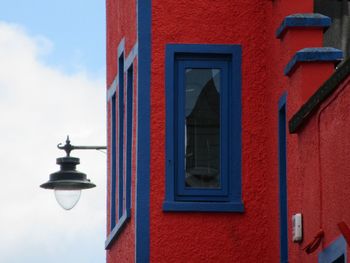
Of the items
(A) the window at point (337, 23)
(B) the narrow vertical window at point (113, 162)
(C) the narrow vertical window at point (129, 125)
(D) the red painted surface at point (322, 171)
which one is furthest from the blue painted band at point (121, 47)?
(D) the red painted surface at point (322, 171)

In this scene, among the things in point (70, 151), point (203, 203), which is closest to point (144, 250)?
point (203, 203)

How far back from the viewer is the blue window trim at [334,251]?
17781 millimetres

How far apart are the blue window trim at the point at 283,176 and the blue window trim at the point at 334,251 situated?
225 centimetres

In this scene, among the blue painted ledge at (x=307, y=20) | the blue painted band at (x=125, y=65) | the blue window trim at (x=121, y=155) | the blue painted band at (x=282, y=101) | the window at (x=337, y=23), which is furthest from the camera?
the blue window trim at (x=121, y=155)

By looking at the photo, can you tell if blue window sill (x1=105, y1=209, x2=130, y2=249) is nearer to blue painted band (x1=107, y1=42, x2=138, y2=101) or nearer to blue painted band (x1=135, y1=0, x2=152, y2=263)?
blue painted band (x1=135, y1=0, x2=152, y2=263)

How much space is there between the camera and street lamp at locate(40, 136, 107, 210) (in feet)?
83.1

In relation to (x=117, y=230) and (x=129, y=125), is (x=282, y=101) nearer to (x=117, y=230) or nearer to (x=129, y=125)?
(x=129, y=125)

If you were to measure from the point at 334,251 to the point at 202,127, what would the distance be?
4441 millimetres

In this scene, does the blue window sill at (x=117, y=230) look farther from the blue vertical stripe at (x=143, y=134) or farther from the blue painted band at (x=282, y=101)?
the blue painted band at (x=282, y=101)

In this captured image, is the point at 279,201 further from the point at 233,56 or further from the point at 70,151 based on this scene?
the point at 70,151

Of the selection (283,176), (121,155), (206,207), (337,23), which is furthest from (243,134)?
(121,155)

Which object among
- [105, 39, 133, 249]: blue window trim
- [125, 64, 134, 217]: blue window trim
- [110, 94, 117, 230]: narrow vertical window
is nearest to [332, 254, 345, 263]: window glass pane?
[105, 39, 133, 249]: blue window trim

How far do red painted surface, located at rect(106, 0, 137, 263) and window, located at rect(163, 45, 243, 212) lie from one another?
53cm

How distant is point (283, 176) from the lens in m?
21.3
